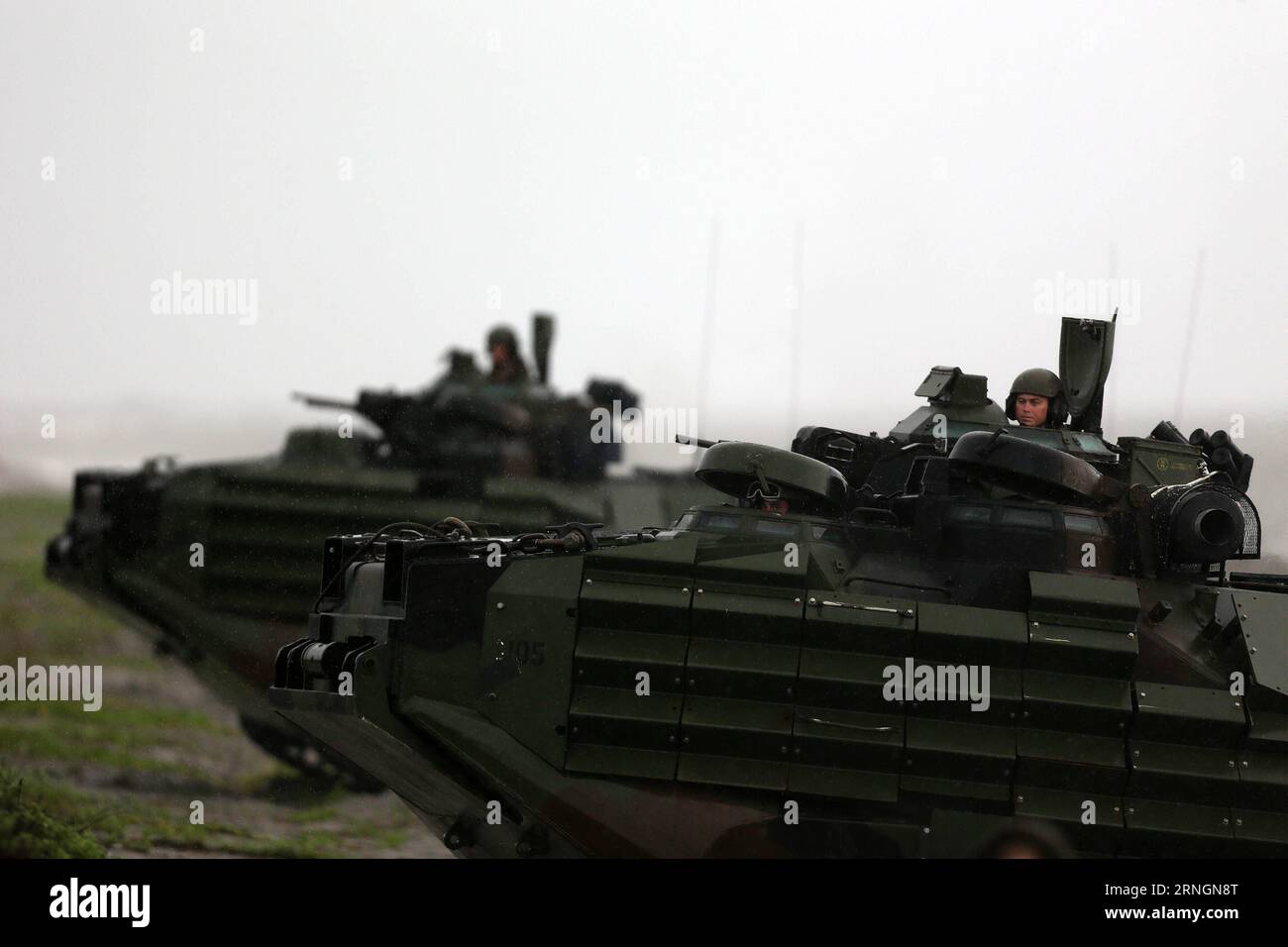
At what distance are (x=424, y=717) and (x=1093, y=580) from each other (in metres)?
4.00

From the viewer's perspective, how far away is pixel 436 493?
696 inches

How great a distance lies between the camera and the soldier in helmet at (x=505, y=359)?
56.4 ft

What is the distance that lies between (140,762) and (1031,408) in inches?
425

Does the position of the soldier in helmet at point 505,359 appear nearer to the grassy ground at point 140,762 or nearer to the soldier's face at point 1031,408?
the grassy ground at point 140,762

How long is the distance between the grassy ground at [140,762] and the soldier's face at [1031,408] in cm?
802

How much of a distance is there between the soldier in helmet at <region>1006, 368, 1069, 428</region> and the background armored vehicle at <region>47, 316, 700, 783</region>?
21.1 ft

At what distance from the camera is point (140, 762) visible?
1739 cm

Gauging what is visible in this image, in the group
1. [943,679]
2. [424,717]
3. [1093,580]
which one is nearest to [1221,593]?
[1093,580]

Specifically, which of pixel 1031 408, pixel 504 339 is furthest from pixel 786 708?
pixel 504 339

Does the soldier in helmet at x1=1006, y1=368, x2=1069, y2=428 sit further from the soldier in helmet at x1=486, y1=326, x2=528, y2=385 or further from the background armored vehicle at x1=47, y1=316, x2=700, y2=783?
the soldier in helmet at x1=486, y1=326, x2=528, y2=385

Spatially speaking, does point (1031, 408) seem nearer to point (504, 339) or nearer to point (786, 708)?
point (786, 708)

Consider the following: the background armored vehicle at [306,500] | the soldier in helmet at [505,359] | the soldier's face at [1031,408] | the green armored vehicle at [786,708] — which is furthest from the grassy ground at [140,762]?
the soldier's face at [1031,408]
